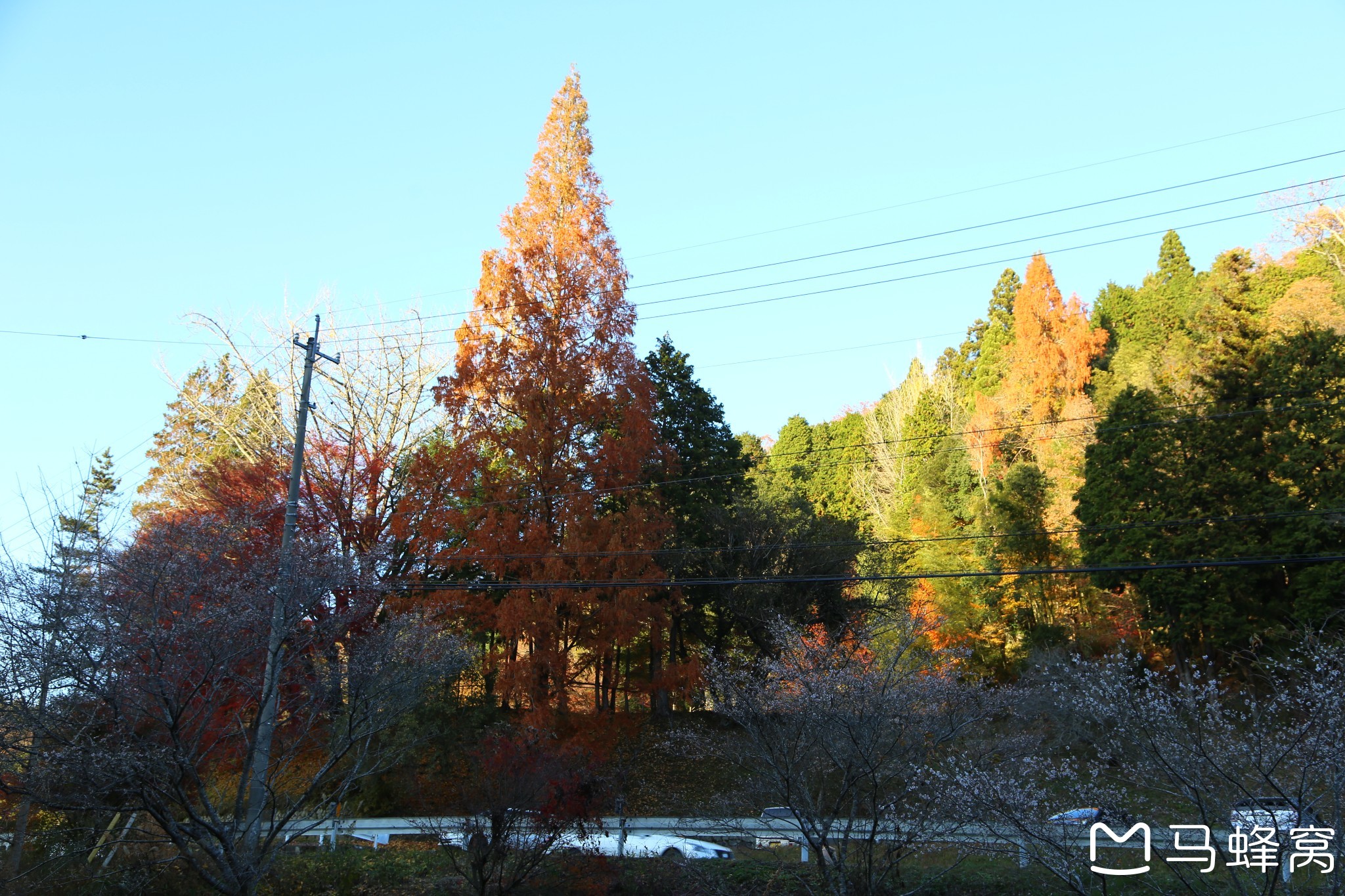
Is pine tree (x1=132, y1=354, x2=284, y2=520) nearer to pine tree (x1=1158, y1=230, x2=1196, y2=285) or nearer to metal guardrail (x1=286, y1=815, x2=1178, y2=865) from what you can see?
metal guardrail (x1=286, y1=815, x2=1178, y2=865)

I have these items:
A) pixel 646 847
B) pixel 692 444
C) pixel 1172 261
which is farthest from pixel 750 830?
pixel 1172 261

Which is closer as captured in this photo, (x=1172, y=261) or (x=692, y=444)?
(x=692, y=444)

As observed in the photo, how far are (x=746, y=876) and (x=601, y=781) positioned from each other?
265cm

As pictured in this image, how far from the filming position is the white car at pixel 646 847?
13945 millimetres

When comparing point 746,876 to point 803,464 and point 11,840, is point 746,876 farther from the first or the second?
point 803,464

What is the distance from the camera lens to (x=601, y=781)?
46.6 ft

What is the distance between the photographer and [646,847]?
15.1 m

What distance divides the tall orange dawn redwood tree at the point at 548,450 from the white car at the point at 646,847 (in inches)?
158

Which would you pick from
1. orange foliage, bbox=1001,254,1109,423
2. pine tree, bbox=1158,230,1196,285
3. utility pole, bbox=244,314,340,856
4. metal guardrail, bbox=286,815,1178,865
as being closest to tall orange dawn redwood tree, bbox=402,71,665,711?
metal guardrail, bbox=286,815,1178,865

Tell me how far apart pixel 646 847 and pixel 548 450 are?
344 inches

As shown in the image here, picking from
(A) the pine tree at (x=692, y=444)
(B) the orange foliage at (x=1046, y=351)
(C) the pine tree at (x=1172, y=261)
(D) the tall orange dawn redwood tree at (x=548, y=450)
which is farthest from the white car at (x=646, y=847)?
(C) the pine tree at (x=1172, y=261)

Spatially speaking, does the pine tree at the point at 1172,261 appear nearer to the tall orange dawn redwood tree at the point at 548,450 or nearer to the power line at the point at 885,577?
the power line at the point at 885,577

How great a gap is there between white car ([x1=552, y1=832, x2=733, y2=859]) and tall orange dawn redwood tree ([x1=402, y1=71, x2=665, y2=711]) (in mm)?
4025

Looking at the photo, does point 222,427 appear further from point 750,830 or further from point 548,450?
point 750,830
